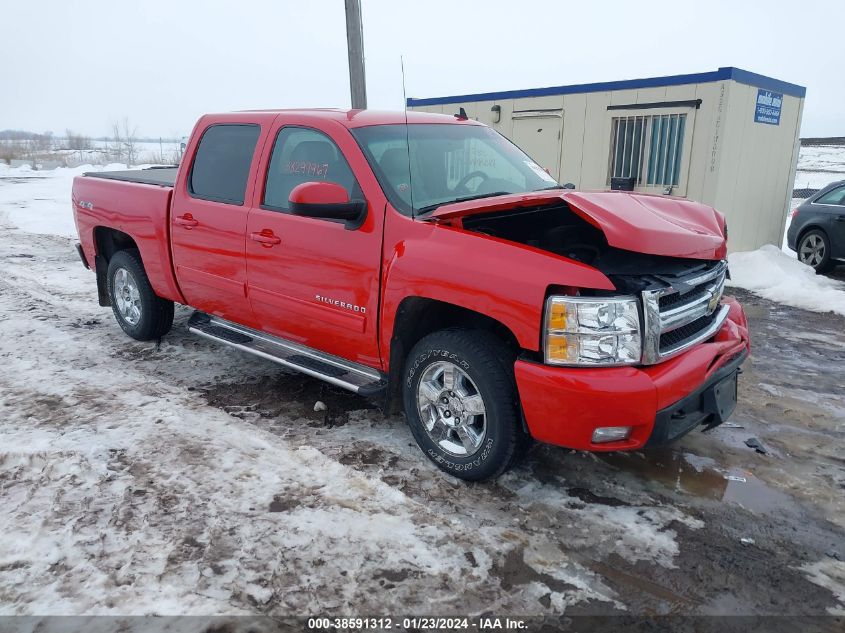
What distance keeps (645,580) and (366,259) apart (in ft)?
6.90

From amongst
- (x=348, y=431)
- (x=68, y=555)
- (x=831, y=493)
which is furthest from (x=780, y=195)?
(x=68, y=555)

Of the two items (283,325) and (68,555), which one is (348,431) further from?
(68,555)

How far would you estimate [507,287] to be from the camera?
2996mm

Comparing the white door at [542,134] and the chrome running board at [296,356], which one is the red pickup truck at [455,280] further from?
Answer: the white door at [542,134]

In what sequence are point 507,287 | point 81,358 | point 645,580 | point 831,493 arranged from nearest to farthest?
point 645,580 → point 507,287 → point 831,493 → point 81,358

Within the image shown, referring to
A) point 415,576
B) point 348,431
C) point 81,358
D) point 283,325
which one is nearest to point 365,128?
point 283,325

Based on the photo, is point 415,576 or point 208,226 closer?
point 415,576

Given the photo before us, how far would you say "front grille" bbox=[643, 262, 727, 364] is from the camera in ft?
9.61

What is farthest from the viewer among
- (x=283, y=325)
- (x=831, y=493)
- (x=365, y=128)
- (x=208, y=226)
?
(x=208, y=226)

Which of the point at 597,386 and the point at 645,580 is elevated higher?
the point at 597,386

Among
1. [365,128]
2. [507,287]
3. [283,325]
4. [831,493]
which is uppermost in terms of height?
[365,128]

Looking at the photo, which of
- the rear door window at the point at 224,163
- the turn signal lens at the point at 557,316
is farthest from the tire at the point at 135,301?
the turn signal lens at the point at 557,316

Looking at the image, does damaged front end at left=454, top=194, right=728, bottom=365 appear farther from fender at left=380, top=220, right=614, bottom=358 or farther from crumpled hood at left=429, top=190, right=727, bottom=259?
fender at left=380, top=220, right=614, bottom=358

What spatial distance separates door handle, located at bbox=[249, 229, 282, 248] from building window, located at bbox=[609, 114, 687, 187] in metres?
6.94
